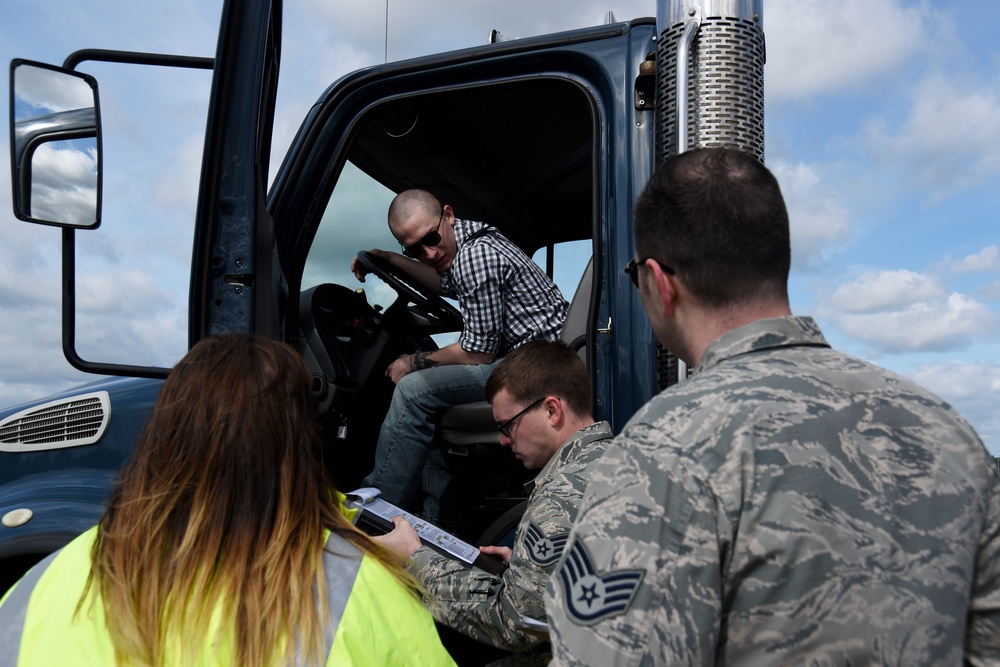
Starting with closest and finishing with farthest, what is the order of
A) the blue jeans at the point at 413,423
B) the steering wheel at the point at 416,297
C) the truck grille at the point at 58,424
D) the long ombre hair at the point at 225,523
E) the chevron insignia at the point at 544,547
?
the long ombre hair at the point at 225,523 → the chevron insignia at the point at 544,547 → the truck grille at the point at 58,424 → the blue jeans at the point at 413,423 → the steering wheel at the point at 416,297

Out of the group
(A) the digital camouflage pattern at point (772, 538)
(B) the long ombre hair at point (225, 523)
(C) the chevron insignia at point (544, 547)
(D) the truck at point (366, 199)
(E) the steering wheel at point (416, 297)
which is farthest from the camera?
(E) the steering wheel at point (416, 297)

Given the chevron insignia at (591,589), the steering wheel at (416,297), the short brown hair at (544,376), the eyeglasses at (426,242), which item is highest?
the eyeglasses at (426,242)

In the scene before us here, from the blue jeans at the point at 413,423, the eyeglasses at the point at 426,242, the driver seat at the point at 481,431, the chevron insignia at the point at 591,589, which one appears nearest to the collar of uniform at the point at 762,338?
the chevron insignia at the point at 591,589

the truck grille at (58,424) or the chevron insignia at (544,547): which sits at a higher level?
the truck grille at (58,424)

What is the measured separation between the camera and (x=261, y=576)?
3.82ft

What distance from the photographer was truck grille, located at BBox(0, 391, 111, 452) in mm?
2586

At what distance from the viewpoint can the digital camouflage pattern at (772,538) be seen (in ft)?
3.10

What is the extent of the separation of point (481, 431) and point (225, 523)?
Result: 1674 millimetres

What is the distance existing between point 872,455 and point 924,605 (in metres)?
0.18

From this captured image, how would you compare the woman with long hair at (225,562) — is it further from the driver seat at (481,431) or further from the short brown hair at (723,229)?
the driver seat at (481,431)

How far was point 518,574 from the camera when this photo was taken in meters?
1.77

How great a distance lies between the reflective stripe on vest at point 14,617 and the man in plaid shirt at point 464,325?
1575 mm

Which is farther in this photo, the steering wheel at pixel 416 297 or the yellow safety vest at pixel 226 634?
the steering wheel at pixel 416 297

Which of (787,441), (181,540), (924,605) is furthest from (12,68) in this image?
(924,605)
